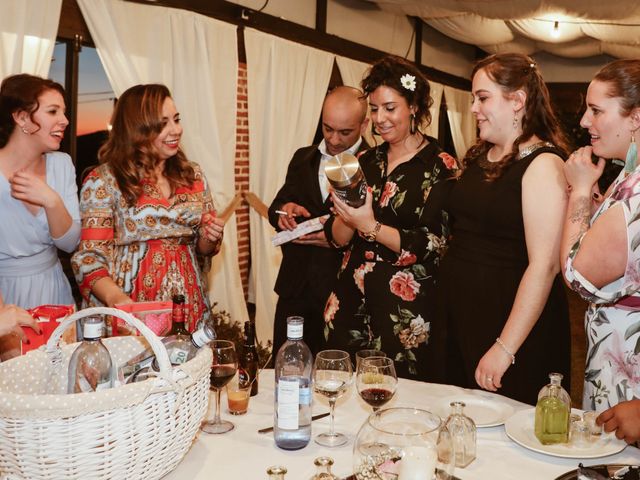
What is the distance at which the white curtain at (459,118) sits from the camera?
863 centimetres

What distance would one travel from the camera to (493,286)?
→ 7.11 feet

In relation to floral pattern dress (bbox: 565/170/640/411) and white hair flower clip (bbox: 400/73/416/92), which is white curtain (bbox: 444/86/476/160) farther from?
floral pattern dress (bbox: 565/170/640/411)

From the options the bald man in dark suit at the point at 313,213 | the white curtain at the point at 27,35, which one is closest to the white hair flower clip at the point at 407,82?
the bald man in dark suit at the point at 313,213

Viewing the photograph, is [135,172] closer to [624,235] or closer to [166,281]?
[166,281]

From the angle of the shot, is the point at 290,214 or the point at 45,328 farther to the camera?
the point at 290,214

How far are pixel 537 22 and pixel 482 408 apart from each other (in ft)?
19.8

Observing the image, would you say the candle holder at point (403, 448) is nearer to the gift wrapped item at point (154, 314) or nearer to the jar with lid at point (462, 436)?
the jar with lid at point (462, 436)

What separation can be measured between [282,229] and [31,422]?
7.34 feet

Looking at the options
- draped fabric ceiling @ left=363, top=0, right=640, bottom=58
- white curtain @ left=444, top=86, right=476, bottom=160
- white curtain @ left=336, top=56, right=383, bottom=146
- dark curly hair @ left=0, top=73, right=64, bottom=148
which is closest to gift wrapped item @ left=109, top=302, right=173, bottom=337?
dark curly hair @ left=0, top=73, right=64, bottom=148

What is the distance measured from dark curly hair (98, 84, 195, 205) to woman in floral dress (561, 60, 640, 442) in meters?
1.57

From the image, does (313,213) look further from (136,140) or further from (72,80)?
(72,80)

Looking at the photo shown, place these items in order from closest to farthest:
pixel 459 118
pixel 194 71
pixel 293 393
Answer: pixel 293 393
pixel 194 71
pixel 459 118

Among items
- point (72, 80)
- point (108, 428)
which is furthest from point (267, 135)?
point (108, 428)

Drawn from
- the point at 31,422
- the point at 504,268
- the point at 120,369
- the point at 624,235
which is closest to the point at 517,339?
the point at 504,268
